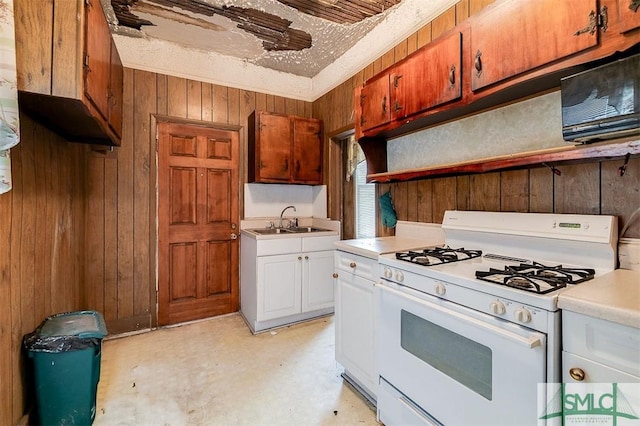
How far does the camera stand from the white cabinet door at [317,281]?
3.06 m

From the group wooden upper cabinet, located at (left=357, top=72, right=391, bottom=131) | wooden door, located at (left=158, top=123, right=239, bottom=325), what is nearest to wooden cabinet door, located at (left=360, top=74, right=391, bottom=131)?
wooden upper cabinet, located at (left=357, top=72, right=391, bottom=131)

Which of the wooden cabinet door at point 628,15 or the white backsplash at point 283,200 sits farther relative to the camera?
the white backsplash at point 283,200

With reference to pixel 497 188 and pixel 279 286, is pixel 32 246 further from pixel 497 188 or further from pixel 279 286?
pixel 497 188

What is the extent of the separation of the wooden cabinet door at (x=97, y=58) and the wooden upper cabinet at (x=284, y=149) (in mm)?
1439

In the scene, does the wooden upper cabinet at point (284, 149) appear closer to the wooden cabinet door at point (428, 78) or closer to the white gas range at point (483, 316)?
the wooden cabinet door at point (428, 78)

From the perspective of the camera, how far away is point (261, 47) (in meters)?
3.04

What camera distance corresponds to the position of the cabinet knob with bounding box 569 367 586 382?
0.91 metres

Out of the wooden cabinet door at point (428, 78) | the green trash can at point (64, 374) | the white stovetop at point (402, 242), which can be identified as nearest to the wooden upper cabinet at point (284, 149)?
the white stovetop at point (402, 242)

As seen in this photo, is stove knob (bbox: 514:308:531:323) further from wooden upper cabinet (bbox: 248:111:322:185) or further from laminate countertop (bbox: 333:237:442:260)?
wooden upper cabinet (bbox: 248:111:322:185)

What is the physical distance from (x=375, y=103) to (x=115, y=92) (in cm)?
196

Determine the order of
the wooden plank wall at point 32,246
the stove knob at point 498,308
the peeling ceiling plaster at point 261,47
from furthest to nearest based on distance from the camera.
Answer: the peeling ceiling plaster at point 261,47 → the wooden plank wall at point 32,246 → the stove knob at point 498,308

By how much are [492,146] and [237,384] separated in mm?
2292

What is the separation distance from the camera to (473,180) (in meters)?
1.89

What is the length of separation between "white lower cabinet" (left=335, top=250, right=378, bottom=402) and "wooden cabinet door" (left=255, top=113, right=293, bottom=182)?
4.89 feet
